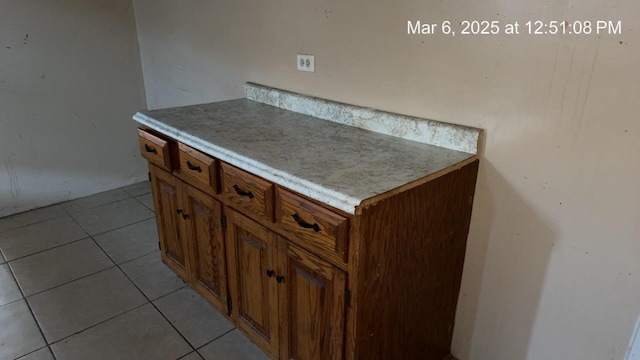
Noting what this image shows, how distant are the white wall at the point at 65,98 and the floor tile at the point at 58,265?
0.84 m

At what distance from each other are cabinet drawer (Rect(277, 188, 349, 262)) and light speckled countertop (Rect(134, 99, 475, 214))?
46mm

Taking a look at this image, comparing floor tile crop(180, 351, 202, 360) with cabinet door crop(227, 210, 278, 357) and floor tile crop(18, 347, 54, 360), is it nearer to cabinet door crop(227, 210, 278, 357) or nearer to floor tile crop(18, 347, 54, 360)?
cabinet door crop(227, 210, 278, 357)

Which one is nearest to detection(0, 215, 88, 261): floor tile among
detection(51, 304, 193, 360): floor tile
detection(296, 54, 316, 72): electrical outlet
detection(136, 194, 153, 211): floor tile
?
detection(136, 194, 153, 211): floor tile

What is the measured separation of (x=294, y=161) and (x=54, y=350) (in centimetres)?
137

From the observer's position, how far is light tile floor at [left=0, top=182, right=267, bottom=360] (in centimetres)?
184

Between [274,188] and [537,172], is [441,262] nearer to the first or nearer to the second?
[537,172]

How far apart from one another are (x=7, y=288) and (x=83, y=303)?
1.52ft

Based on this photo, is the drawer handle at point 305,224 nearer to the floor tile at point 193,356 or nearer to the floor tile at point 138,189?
the floor tile at point 193,356

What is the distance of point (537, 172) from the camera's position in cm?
137

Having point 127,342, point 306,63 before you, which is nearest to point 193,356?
point 127,342

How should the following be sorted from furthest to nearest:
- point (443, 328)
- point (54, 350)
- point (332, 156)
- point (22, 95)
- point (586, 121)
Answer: point (22, 95) → point (54, 350) → point (443, 328) → point (332, 156) → point (586, 121)

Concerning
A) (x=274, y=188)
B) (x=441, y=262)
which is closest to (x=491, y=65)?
(x=441, y=262)

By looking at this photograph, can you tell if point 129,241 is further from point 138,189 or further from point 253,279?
point 253,279

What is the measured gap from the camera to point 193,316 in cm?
204
